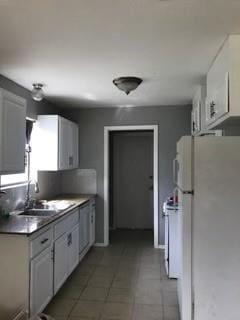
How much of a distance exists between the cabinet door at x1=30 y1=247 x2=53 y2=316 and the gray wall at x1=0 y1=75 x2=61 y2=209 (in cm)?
81

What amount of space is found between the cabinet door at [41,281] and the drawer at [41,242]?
5 cm

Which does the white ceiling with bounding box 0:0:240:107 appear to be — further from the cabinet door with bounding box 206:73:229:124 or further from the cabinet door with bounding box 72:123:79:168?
the cabinet door with bounding box 72:123:79:168

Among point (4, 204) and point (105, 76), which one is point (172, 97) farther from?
point (4, 204)

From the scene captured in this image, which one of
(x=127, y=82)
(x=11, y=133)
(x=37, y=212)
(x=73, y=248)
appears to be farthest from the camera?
(x=73, y=248)

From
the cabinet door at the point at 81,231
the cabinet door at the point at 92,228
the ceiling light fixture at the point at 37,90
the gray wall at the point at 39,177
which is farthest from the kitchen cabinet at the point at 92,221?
the ceiling light fixture at the point at 37,90

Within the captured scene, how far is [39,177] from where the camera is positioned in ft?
14.2

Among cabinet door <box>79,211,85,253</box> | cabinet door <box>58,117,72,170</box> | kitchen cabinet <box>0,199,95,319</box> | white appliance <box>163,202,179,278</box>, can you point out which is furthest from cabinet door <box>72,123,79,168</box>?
white appliance <box>163,202,179,278</box>

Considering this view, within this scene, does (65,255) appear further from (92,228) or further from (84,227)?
(92,228)

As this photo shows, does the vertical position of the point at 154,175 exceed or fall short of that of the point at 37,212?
it exceeds it

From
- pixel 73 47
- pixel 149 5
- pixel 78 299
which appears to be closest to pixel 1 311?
pixel 78 299

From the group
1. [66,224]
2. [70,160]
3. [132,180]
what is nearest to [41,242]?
[66,224]

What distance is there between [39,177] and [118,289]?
187cm

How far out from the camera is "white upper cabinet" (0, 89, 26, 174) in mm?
2646

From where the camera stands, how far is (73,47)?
7.82ft
